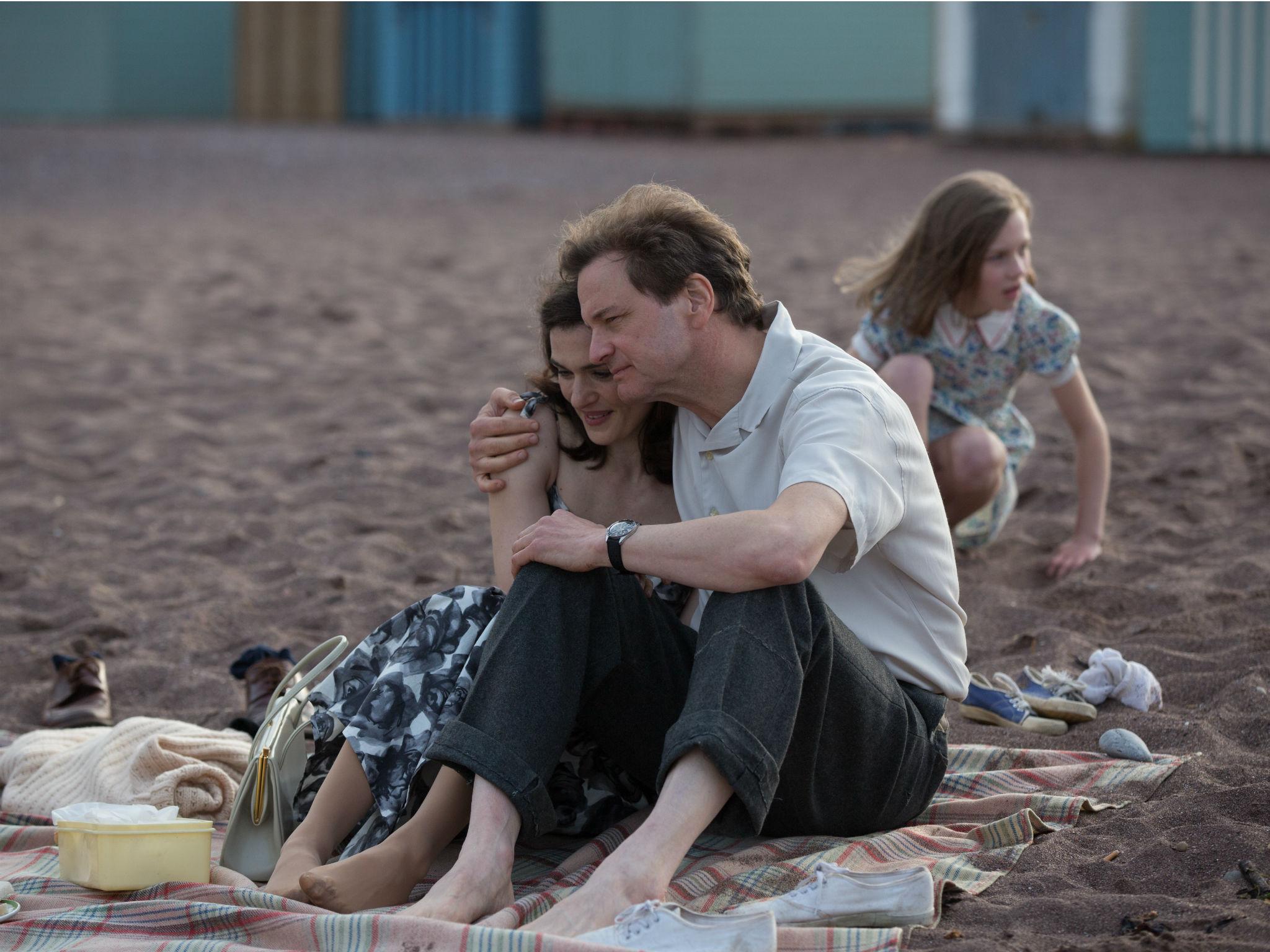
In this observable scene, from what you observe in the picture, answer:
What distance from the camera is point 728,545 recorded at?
2035mm

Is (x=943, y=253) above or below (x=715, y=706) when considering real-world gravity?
above

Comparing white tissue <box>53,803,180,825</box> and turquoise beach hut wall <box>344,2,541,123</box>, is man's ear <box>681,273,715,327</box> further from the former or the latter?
turquoise beach hut wall <box>344,2,541,123</box>

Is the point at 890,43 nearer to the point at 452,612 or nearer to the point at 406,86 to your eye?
the point at 406,86

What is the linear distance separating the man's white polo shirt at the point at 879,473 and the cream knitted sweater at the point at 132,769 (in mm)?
1145

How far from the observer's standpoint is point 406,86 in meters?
19.5

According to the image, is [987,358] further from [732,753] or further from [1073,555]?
[732,753]

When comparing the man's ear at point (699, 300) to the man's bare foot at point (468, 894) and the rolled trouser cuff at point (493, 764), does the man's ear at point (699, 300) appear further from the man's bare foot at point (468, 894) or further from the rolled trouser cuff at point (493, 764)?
the man's bare foot at point (468, 894)

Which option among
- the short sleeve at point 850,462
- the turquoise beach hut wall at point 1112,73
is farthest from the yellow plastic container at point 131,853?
the turquoise beach hut wall at point 1112,73

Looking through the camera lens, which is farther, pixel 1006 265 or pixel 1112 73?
pixel 1112 73

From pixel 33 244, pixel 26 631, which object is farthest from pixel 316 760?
pixel 33 244

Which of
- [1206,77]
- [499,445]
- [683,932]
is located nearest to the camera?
[683,932]

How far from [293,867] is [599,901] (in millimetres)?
614

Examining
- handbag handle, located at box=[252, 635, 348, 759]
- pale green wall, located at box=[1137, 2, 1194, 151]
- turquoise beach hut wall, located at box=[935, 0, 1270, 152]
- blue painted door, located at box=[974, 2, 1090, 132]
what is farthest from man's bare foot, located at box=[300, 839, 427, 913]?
blue painted door, located at box=[974, 2, 1090, 132]

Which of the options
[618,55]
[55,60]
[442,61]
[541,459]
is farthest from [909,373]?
[55,60]
